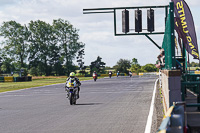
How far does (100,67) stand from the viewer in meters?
145

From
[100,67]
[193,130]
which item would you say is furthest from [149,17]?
[100,67]

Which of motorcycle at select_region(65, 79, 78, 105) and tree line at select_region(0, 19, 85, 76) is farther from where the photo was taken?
tree line at select_region(0, 19, 85, 76)

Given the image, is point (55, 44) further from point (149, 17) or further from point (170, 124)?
point (170, 124)

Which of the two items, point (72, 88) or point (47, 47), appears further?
point (47, 47)

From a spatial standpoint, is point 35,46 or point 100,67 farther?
point 100,67

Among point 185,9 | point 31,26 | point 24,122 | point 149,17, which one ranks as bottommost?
point 24,122

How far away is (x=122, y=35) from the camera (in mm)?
25781

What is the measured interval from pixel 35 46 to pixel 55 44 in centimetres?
589

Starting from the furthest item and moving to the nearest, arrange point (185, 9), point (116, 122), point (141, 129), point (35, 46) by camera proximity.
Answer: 1. point (35, 46)
2. point (185, 9)
3. point (116, 122)
4. point (141, 129)

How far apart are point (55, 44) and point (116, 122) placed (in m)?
92.5

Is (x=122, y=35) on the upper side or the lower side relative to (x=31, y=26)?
lower

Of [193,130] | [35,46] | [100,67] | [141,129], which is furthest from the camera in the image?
[100,67]

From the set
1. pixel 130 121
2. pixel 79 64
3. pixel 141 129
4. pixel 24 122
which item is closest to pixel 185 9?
pixel 130 121

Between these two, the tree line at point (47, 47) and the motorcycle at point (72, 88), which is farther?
the tree line at point (47, 47)
